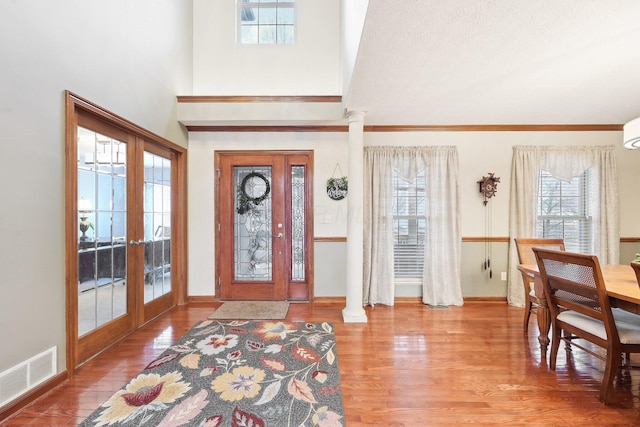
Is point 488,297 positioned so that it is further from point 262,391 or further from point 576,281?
point 262,391

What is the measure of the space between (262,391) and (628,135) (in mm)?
2878

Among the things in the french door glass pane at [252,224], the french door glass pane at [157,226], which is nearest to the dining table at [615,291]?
the french door glass pane at [252,224]

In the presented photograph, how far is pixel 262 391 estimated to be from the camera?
6.32 feet

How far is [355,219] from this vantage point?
3.22 m

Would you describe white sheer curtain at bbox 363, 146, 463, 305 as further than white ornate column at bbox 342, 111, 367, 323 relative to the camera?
Yes

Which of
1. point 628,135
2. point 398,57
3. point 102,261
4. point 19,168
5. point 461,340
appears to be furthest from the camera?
point 461,340

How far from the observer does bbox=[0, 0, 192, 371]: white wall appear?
1670 mm

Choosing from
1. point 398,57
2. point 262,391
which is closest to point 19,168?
point 262,391

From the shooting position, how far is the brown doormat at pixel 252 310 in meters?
3.31

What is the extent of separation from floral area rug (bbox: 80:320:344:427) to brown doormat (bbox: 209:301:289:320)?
457mm

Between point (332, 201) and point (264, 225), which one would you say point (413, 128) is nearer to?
point (332, 201)

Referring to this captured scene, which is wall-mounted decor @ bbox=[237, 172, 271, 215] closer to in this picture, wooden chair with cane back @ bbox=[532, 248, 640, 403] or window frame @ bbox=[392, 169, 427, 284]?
window frame @ bbox=[392, 169, 427, 284]

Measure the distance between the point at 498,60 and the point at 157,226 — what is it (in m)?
3.60

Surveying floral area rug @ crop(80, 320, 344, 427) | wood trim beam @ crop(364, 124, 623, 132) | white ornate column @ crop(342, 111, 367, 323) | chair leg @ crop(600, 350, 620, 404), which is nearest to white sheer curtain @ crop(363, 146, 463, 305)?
wood trim beam @ crop(364, 124, 623, 132)
